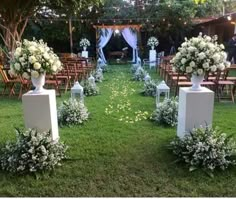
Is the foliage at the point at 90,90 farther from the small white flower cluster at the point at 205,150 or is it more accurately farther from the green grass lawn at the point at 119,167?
the small white flower cluster at the point at 205,150

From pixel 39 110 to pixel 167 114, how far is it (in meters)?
2.39

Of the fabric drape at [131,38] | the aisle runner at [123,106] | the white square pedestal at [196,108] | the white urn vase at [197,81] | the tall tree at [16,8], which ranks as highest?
the tall tree at [16,8]

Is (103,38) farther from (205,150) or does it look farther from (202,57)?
(205,150)

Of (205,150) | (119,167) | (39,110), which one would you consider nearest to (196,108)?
(205,150)

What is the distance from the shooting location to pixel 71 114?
5.54 meters

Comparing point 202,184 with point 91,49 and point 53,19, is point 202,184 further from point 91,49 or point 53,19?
point 91,49

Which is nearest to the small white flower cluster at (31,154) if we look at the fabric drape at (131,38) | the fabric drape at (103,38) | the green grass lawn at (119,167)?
the green grass lawn at (119,167)

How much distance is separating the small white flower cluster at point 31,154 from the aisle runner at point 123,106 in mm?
2146

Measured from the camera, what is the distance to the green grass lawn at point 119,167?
10.7 feet

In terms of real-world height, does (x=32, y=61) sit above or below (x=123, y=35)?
below

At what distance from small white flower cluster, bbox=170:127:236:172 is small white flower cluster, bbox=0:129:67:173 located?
1.58m

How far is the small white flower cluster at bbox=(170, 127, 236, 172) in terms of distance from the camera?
12.0 ft

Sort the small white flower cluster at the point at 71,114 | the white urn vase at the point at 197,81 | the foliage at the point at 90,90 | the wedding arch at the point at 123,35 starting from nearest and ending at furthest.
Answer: the white urn vase at the point at 197,81
the small white flower cluster at the point at 71,114
the foliage at the point at 90,90
the wedding arch at the point at 123,35

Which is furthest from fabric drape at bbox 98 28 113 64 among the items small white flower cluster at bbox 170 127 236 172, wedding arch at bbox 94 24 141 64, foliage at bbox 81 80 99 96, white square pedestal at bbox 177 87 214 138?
small white flower cluster at bbox 170 127 236 172
